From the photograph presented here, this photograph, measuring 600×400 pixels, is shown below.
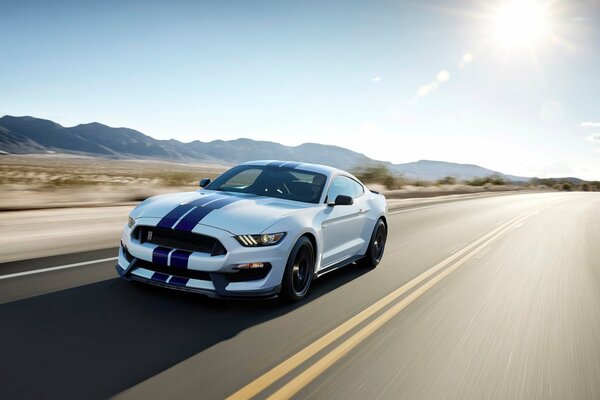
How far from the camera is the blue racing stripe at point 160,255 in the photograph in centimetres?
474

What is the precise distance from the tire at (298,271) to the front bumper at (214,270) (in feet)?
0.50

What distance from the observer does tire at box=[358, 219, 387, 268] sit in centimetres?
762

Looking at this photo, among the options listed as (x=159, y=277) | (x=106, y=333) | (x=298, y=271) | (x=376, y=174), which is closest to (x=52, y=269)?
(x=159, y=277)

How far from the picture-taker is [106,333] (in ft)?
13.7

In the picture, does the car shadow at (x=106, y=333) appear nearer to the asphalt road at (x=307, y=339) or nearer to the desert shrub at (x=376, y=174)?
the asphalt road at (x=307, y=339)

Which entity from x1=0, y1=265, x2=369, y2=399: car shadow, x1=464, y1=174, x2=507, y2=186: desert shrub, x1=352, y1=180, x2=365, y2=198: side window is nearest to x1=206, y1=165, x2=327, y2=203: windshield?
x1=352, y1=180, x2=365, y2=198: side window

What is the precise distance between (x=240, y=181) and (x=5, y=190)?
10.2m

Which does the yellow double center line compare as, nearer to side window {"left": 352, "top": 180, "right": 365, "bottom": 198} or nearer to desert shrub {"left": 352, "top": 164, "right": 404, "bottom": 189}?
side window {"left": 352, "top": 180, "right": 365, "bottom": 198}

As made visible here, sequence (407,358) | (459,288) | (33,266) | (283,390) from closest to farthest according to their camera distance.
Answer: (283,390)
(407,358)
(33,266)
(459,288)

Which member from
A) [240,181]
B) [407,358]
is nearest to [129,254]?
[240,181]

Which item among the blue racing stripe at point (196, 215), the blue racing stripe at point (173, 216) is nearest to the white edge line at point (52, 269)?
the blue racing stripe at point (173, 216)

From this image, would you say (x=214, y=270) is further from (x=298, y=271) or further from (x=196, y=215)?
(x=298, y=271)

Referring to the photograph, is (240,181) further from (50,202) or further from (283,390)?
(50,202)

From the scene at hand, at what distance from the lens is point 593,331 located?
17.3ft
